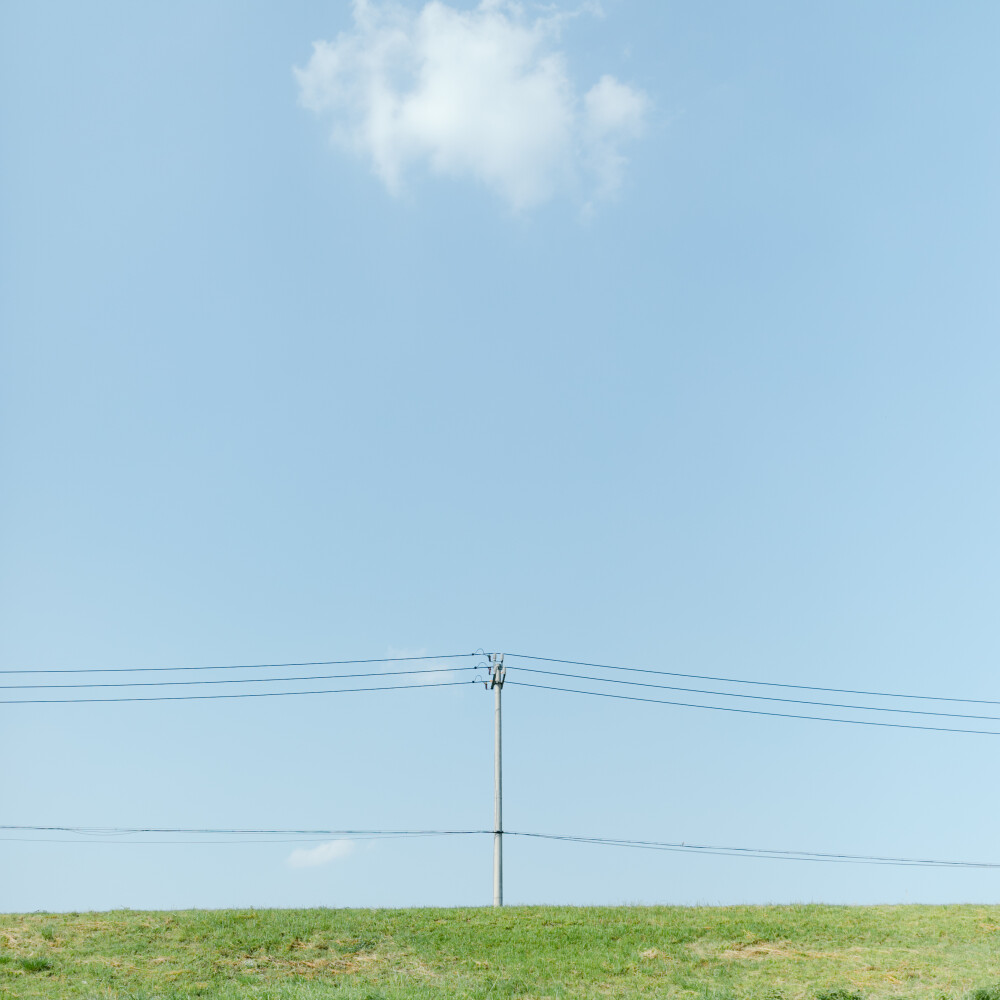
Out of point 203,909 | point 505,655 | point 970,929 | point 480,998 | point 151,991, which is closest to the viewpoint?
point 480,998

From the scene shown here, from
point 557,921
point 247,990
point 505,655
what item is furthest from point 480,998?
point 505,655

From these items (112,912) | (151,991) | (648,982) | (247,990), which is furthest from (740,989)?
(112,912)

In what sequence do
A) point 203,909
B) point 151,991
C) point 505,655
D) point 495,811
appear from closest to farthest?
point 151,991 < point 203,909 < point 495,811 < point 505,655

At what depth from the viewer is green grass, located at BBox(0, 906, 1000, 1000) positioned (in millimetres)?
21078

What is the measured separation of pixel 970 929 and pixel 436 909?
1422 cm

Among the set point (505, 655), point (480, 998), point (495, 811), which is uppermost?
point (505, 655)

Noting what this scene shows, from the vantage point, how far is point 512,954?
81.6 feet

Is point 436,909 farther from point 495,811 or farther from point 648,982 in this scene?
point 648,982

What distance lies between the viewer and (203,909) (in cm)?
2894

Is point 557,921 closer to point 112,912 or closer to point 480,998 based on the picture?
point 480,998

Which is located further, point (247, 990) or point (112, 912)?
point (112, 912)

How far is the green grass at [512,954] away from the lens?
69.2 feet

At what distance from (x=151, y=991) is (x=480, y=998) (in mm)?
6814

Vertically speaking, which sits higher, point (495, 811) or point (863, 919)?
point (495, 811)
